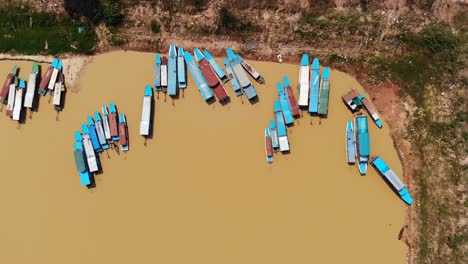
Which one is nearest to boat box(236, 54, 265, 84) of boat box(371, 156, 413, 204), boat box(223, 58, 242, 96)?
boat box(223, 58, 242, 96)

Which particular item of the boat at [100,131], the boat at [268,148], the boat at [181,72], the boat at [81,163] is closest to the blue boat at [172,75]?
the boat at [181,72]

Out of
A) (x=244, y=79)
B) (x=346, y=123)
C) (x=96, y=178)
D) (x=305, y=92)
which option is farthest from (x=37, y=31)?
(x=346, y=123)

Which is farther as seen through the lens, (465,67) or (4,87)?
(4,87)

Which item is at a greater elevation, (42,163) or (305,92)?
(305,92)

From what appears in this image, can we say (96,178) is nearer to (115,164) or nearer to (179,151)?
(115,164)

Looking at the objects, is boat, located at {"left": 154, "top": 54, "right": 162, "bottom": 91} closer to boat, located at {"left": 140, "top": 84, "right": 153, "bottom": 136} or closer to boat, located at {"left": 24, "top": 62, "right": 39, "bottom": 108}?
boat, located at {"left": 140, "top": 84, "right": 153, "bottom": 136}

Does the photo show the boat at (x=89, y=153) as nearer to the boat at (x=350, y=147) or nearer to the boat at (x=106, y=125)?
the boat at (x=106, y=125)
